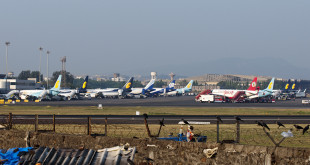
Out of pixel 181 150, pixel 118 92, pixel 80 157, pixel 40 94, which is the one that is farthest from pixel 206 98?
pixel 80 157

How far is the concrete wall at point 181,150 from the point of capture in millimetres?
19562

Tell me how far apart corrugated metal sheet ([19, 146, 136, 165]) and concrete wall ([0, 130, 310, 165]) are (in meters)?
1.12

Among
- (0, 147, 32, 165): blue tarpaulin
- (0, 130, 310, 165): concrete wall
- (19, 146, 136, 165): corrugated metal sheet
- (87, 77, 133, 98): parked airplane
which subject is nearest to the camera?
(0, 130, 310, 165): concrete wall

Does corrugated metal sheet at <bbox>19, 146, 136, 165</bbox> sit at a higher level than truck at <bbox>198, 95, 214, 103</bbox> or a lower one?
higher

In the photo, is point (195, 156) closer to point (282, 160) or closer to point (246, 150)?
point (246, 150)

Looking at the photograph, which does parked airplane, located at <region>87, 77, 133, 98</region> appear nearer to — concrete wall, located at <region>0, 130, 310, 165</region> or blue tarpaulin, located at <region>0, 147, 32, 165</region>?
concrete wall, located at <region>0, 130, 310, 165</region>

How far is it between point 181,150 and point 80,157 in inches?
186

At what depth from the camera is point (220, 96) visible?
147500mm

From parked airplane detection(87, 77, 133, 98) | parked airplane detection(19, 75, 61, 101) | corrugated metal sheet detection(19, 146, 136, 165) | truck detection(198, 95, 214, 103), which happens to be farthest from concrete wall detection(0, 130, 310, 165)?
parked airplane detection(87, 77, 133, 98)

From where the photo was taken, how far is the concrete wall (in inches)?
770

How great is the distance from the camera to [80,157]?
22312 millimetres

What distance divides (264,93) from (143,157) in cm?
13359

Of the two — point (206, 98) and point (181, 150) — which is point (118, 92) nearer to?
point (206, 98)

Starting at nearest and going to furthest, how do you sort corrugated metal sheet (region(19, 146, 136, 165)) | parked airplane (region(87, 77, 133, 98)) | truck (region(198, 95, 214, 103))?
corrugated metal sheet (region(19, 146, 136, 165)) → truck (region(198, 95, 214, 103)) → parked airplane (region(87, 77, 133, 98))
